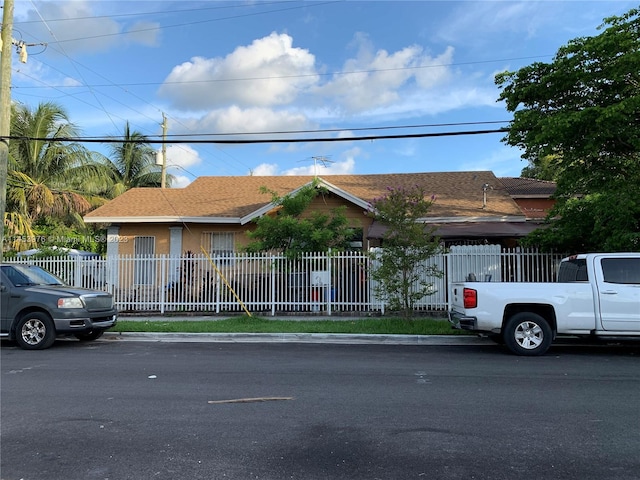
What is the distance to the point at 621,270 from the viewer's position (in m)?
8.88

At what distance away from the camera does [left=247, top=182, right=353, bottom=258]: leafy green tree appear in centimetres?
1490

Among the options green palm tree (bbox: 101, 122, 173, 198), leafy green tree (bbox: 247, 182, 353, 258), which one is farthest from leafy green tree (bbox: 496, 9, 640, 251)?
green palm tree (bbox: 101, 122, 173, 198)

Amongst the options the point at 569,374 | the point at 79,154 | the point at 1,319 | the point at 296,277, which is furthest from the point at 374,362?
the point at 79,154

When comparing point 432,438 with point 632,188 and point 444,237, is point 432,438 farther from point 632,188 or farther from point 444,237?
point 444,237

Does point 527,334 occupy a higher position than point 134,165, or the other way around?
point 134,165

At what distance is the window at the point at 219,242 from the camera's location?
1895 cm

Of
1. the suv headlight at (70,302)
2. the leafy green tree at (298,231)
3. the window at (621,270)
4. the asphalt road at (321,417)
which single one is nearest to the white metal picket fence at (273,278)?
the leafy green tree at (298,231)

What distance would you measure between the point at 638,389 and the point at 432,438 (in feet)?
11.9

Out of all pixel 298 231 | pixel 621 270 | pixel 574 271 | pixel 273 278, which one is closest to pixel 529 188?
pixel 298 231

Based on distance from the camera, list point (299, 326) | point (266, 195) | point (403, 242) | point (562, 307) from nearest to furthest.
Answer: point (562, 307), point (403, 242), point (299, 326), point (266, 195)

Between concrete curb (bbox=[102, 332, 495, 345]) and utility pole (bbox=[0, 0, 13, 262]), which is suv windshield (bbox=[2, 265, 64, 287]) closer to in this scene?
concrete curb (bbox=[102, 332, 495, 345])

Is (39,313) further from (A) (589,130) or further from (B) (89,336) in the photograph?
(A) (589,130)

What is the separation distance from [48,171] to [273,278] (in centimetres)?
1627

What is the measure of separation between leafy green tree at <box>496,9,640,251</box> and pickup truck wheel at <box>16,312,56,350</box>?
11967 mm
